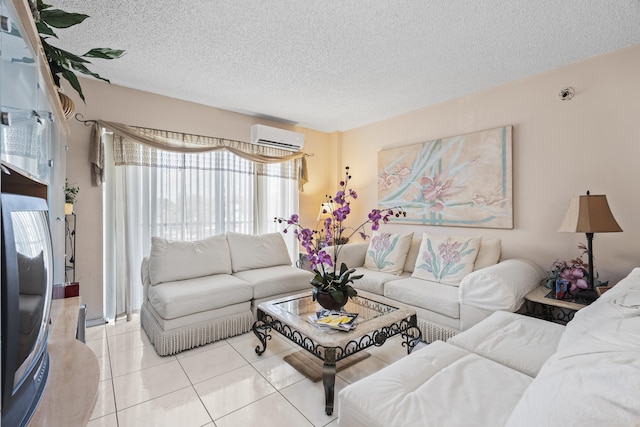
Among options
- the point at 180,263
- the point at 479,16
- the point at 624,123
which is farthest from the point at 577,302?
the point at 180,263

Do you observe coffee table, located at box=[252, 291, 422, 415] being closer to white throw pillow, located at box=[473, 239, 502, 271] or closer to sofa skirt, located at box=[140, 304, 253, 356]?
sofa skirt, located at box=[140, 304, 253, 356]

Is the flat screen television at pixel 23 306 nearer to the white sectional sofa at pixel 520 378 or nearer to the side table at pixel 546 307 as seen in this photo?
the white sectional sofa at pixel 520 378

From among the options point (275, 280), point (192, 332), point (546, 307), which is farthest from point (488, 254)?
point (192, 332)

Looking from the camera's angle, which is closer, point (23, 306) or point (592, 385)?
point (592, 385)

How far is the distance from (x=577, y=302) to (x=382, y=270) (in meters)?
1.70

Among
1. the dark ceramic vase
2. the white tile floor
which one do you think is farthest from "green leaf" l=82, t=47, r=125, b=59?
the white tile floor

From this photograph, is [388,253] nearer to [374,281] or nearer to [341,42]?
[374,281]

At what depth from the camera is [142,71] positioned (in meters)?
2.72

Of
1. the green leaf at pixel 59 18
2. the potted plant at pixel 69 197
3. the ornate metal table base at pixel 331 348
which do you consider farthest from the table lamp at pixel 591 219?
the potted plant at pixel 69 197

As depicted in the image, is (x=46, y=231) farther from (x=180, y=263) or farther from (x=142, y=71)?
(x=142, y=71)

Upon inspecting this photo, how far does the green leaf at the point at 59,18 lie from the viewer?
1332 millimetres

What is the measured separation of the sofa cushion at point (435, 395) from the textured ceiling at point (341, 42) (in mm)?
2062

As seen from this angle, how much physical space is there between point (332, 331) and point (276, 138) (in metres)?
2.81

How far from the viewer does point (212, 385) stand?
2002mm
